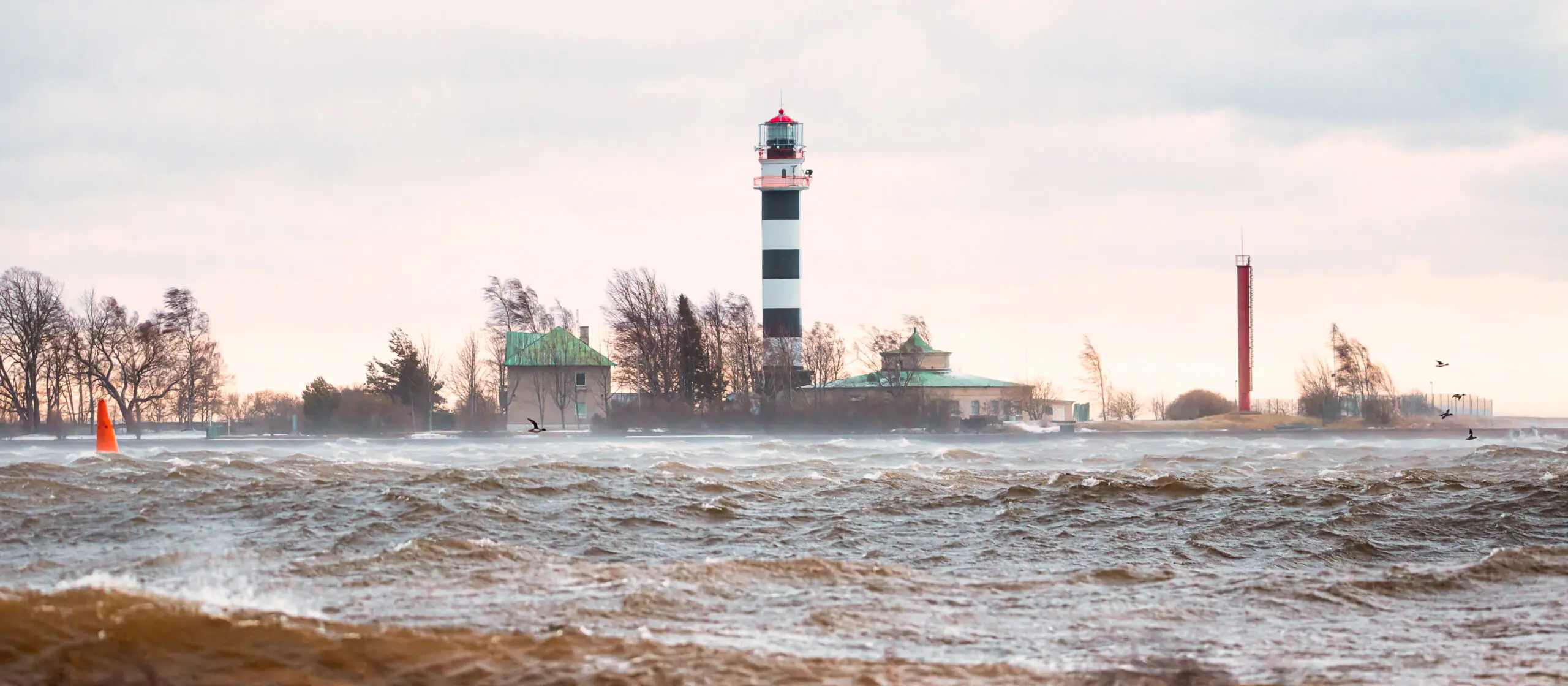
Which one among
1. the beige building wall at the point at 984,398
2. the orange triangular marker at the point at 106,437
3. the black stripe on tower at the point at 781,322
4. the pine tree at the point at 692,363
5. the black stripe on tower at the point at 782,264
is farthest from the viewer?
the beige building wall at the point at 984,398

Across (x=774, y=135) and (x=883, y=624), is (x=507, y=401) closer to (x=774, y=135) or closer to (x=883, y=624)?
(x=774, y=135)

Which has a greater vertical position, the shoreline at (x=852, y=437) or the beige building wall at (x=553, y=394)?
the beige building wall at (x=553, y=394)

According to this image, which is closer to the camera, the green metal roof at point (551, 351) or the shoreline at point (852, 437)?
the shoreline at point (852, 437)

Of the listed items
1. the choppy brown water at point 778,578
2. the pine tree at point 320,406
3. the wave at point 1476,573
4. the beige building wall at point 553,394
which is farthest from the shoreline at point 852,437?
the wave at point 1476,573

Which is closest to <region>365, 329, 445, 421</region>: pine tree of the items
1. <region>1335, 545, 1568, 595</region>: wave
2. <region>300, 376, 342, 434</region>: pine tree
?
<region>300, 376, 342, 434</region>: pine tree

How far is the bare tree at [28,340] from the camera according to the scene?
66.8 meters

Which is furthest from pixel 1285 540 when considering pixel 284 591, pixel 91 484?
pixel 91 484

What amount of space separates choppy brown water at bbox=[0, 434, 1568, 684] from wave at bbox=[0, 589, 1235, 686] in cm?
3

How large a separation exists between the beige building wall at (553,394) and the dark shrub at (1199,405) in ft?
108

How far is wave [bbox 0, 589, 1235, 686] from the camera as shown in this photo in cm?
735

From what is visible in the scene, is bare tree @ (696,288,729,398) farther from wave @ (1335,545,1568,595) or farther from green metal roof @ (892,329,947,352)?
wave @ (1335,545,1568,595)

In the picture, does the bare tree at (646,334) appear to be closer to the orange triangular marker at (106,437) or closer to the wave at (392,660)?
the orange triangular marker at (106,437)

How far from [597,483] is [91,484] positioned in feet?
25.8

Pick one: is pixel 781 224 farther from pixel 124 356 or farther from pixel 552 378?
pixel 124 356
